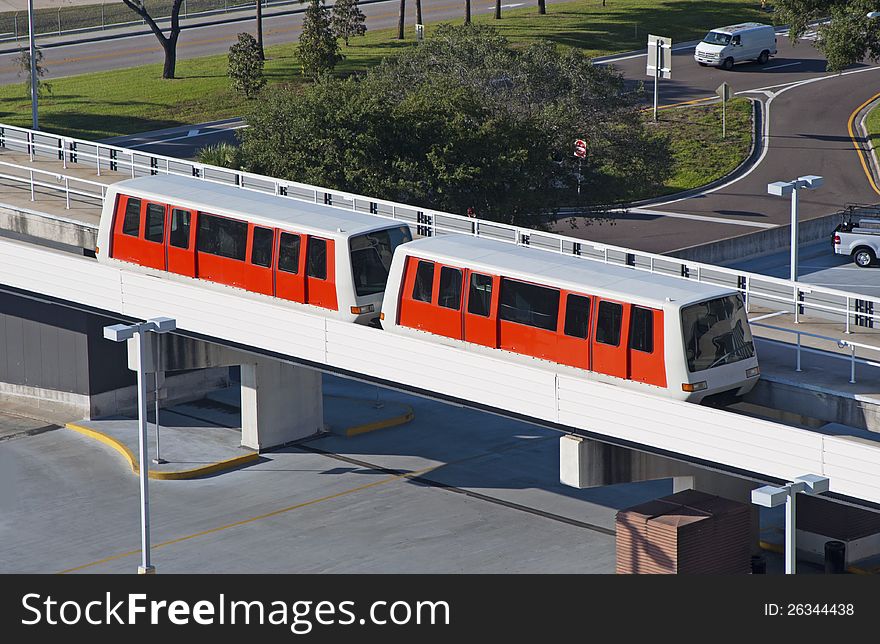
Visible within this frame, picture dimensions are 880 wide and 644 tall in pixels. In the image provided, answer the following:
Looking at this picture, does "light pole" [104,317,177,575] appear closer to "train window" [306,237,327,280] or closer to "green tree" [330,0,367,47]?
"train window" [306,237,327,280]

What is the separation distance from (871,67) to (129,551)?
6143 cm

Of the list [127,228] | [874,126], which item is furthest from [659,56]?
[127,228]

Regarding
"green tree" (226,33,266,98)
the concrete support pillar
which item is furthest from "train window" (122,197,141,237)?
"green tree" (226,33,266,98)

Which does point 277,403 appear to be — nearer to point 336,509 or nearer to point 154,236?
point 336,509

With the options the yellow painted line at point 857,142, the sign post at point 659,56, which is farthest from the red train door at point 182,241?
the yellow painted line at point 857,142

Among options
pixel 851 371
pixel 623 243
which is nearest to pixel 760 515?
pixel 851 371

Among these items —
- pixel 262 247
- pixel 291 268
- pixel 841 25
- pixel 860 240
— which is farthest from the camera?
pixel 841 25

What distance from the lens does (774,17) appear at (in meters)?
72.8

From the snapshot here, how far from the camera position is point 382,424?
41.5m

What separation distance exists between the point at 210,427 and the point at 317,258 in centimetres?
1169

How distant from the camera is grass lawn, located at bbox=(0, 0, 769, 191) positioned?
7244 centimetres

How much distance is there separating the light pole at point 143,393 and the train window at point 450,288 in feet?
17.5

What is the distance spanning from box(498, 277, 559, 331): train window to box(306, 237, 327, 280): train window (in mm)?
4581

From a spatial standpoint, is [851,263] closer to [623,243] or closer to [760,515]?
[623,243]
